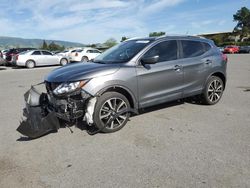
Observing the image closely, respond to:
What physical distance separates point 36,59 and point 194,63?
16901 mm

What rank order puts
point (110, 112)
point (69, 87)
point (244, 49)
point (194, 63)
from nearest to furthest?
1. point (69, 87)
2. point (110, 112)
3. point (194, 63)
4. point (244, 49)

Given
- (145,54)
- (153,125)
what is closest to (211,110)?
(153,125)

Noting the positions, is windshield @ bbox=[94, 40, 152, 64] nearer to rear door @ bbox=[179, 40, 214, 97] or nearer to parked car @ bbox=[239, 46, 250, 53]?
rear door @ bbox=[179, 40, 214, 97]

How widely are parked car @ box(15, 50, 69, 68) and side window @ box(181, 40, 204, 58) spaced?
1640 centimetres

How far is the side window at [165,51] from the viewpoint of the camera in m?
A: 5.14

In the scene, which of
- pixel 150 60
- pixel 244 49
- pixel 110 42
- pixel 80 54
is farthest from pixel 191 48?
pixel 110 42

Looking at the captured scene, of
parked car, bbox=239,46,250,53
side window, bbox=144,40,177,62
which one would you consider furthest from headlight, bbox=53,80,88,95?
parked car, bbox=239,46,250,53

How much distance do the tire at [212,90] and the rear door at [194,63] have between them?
223mm

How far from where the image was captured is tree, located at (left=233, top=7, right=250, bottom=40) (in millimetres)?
73438

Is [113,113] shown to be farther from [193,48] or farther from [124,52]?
[193,48]

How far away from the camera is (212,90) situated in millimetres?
6352

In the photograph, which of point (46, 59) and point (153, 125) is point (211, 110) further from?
point (46, 59)

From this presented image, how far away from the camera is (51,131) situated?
Answer: 4512mm

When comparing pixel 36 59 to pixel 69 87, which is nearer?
pixel 69 87
